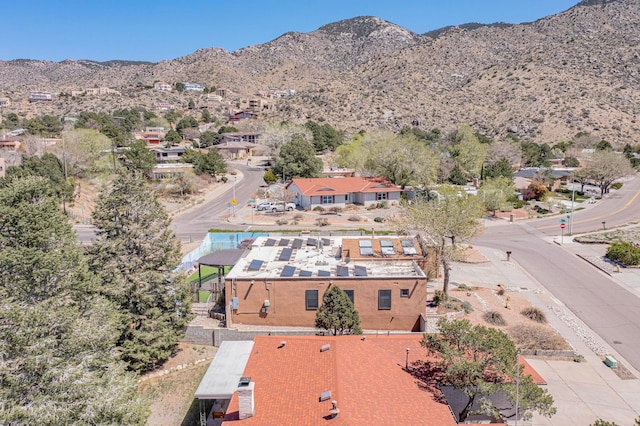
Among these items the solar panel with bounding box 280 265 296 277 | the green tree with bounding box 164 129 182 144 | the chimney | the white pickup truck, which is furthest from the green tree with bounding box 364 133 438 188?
the green tree with bounding box 164 129 182 144

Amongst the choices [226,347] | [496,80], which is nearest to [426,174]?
[226,347]

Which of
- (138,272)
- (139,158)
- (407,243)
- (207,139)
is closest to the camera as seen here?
(138,272)

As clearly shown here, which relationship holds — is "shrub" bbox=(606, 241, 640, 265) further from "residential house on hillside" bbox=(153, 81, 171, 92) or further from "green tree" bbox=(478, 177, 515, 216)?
"residential house on hillside" bbox=(153, 81, 171, 92)

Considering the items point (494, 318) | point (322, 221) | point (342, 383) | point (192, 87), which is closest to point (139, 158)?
point (322, 221)

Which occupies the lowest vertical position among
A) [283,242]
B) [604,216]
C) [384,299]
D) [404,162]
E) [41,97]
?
[604,216]

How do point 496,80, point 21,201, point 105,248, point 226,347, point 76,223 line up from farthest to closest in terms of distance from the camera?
point 496,80
point 76,223
point 105,248
point 226,347
point 21,201

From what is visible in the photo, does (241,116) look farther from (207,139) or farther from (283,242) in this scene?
(283,242)

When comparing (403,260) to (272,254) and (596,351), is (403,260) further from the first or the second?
(596,351)
